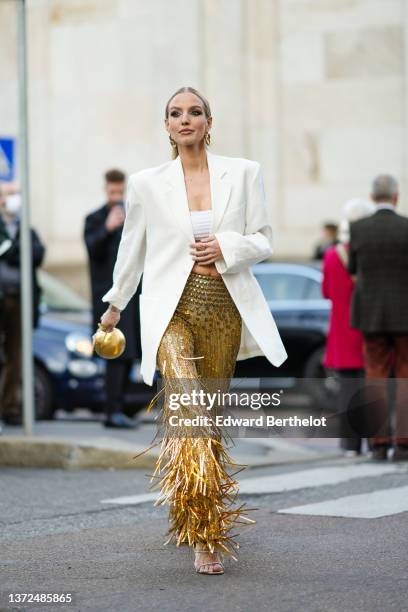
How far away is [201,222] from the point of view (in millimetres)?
5883

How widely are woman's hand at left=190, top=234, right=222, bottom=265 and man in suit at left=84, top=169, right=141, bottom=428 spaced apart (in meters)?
5.05

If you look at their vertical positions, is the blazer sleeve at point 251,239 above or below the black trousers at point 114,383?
above

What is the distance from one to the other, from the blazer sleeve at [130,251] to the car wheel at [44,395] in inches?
276

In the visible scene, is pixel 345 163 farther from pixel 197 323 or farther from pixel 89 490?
pixel 197 323

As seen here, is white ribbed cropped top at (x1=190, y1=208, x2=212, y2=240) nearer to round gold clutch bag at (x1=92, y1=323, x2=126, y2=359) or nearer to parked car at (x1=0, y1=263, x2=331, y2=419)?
round gold clutch bag at (x1=92, y1=323, x2=126, y2=359)

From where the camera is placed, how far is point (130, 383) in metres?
13.0

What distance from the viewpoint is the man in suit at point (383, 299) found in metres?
9.88

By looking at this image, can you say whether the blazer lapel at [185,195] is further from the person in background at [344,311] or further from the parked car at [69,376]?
the parked car at [69,376]

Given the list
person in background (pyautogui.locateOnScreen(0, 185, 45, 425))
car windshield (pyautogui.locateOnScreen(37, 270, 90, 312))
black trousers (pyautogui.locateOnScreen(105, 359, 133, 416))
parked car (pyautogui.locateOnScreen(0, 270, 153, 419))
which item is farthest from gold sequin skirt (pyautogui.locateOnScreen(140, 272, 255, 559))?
car windshield (pyautogui.locateOnScreen(37, 270, 90, 312))

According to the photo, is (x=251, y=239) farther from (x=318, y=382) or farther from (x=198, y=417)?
(x=318, y=382)

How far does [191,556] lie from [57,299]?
328 inches

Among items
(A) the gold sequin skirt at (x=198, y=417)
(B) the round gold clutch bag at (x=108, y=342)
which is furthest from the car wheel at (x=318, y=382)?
(A) the gold sequin skirt at (x=198, y=417)

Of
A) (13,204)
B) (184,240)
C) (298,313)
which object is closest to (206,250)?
(184,240)

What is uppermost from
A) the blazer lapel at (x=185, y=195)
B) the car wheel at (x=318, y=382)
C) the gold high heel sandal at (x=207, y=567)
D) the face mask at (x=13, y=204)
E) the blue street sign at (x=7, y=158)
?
the blue street sign at (x=7, y=158)
